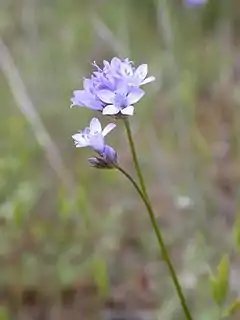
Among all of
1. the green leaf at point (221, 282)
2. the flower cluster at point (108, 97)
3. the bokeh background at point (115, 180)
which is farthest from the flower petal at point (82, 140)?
the bokeh background at point (115, 180)

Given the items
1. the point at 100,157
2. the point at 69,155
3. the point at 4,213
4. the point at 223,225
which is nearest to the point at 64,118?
the point at 69,155

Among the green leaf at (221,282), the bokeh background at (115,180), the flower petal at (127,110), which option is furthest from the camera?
the bokeh background at (115,180)

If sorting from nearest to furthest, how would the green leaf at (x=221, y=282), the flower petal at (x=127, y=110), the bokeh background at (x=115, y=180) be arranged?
the flower petal at (x=127, y=110) < the green leaf at (x=221, y=282) < the bokeh background at (x=115, y=180)

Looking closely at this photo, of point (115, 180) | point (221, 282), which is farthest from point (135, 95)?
point (115, 180)

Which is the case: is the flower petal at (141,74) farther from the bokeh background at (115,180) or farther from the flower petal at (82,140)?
the bokeh background at (115,180)

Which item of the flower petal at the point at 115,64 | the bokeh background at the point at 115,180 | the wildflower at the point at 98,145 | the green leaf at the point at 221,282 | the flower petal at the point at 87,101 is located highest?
the bokeh background at the point at 115,180

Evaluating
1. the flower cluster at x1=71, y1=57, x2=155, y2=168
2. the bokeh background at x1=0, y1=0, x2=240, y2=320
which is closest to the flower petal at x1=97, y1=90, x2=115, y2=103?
the flower cluster at x1=71, y1=57, x2=155, y2=168

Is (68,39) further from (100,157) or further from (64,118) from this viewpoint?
(100,157)

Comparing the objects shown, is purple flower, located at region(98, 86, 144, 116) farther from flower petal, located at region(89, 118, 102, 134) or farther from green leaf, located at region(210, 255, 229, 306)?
green leaf, located at region(210, 255, 229, 306)
